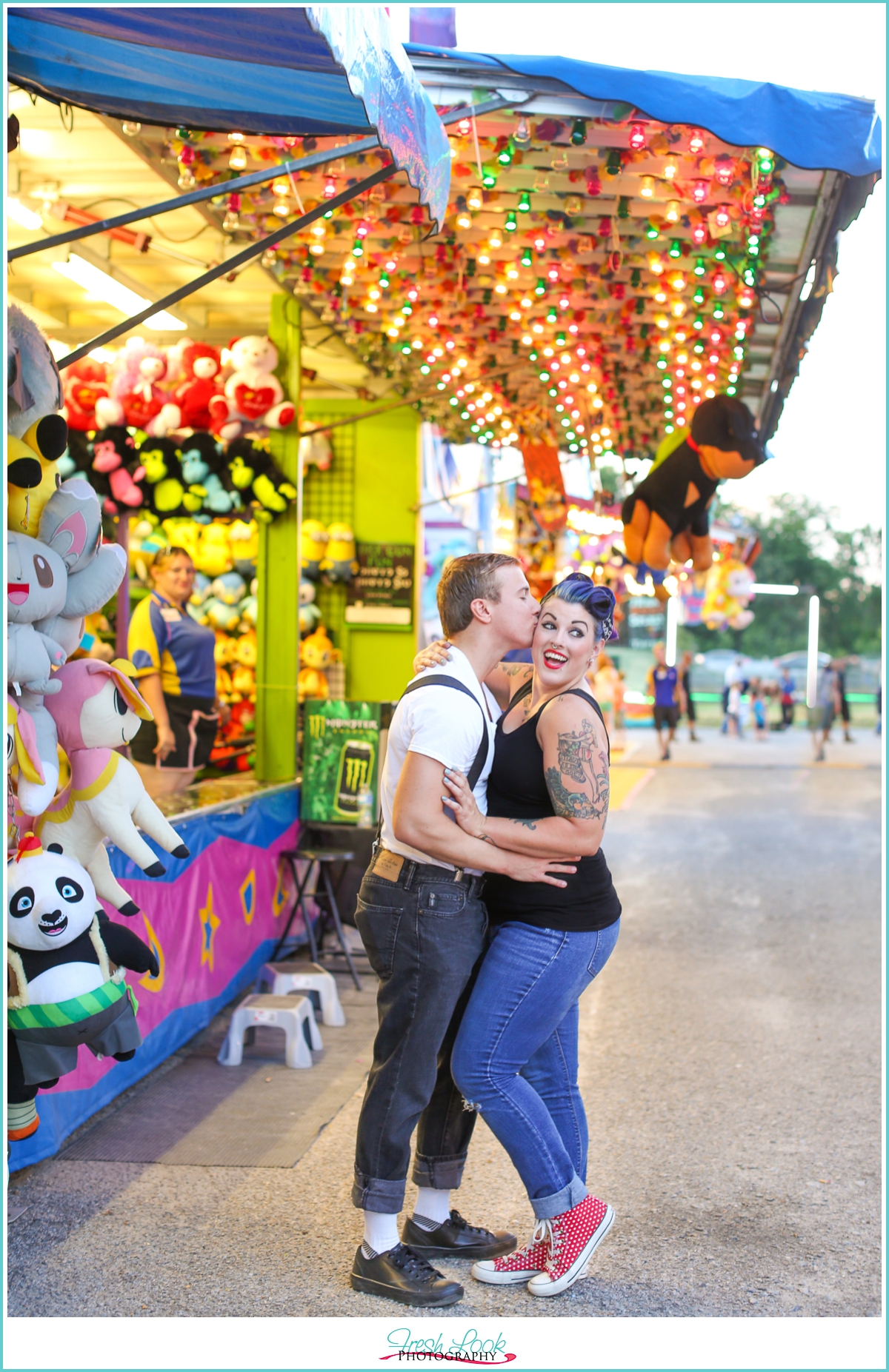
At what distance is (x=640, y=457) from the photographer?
33.9 ft

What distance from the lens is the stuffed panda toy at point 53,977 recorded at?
2.75 meters

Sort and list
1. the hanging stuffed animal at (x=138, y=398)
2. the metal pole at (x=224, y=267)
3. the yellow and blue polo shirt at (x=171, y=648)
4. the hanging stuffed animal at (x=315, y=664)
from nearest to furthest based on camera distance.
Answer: the metal pole at (x=224, y=267) → the yellow and blue polo shirt at (x=171, y=648) → the hanging stuffed animal at (x=138, y=398) → the hanging stuffed animal at (x=315, y=664)

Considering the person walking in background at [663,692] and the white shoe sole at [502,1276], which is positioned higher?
the person walking in background at [663,692]

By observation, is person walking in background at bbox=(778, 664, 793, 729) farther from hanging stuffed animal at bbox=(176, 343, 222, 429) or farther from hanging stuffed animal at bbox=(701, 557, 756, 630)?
hanging stuffed animal at bbox=(176, 343, 222, 429)

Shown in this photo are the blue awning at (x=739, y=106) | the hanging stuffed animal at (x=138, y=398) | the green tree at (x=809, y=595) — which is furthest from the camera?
the green tree at (x=809, y=595)

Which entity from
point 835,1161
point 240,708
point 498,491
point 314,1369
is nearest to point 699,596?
point 498,491

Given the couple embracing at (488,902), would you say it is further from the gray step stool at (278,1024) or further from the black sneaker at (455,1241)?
the gray step stool at (278,1024)

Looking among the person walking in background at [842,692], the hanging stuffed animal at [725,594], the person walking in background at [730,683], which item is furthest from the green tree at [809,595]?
the hanging stuffed animal at [725,594]

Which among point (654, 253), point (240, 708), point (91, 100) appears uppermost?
point (654, 253)

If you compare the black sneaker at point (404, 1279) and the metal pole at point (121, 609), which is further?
the metal pole at point (121, 609)

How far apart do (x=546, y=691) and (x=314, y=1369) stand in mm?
1645

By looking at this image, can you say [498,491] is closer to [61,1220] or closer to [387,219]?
[387,219]

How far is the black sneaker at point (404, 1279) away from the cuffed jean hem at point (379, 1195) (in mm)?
140

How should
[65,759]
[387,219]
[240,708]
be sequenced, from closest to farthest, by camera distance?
[65,759]
[387,219]
[240,708]
